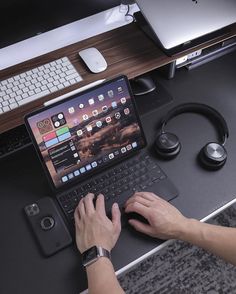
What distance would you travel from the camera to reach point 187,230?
0.84m

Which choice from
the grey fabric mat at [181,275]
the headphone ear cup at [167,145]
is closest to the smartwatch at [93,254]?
the headphone ear cup at [167,145]

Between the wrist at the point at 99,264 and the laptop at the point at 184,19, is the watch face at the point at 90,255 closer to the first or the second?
the wrist at the point at 99,264

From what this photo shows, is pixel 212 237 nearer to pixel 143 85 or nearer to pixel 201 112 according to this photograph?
pixel 201 112

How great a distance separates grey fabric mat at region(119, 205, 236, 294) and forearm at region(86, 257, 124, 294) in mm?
695

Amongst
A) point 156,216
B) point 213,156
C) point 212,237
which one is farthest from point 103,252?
point 213,156

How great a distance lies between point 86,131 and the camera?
36.0 inches

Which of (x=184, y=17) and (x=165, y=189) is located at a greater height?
(x=184, y=17)

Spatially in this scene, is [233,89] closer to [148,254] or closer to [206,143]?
[206,143]

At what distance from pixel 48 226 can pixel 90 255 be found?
139 mm

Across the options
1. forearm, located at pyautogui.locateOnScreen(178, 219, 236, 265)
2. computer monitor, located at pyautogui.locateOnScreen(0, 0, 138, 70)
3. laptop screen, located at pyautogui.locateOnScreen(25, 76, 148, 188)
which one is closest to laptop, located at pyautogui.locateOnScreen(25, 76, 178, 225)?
laptop screen, located at pyautogui.locateOnScreen(25, 76, 148, 188)

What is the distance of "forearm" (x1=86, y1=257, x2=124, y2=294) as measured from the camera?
2.49 feet

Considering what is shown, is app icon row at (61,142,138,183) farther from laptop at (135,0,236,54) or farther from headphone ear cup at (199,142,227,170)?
laptop at (135,0,236,54)

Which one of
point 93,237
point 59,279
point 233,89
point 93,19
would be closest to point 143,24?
point 93,19

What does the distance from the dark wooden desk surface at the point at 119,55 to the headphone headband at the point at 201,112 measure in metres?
0.14
